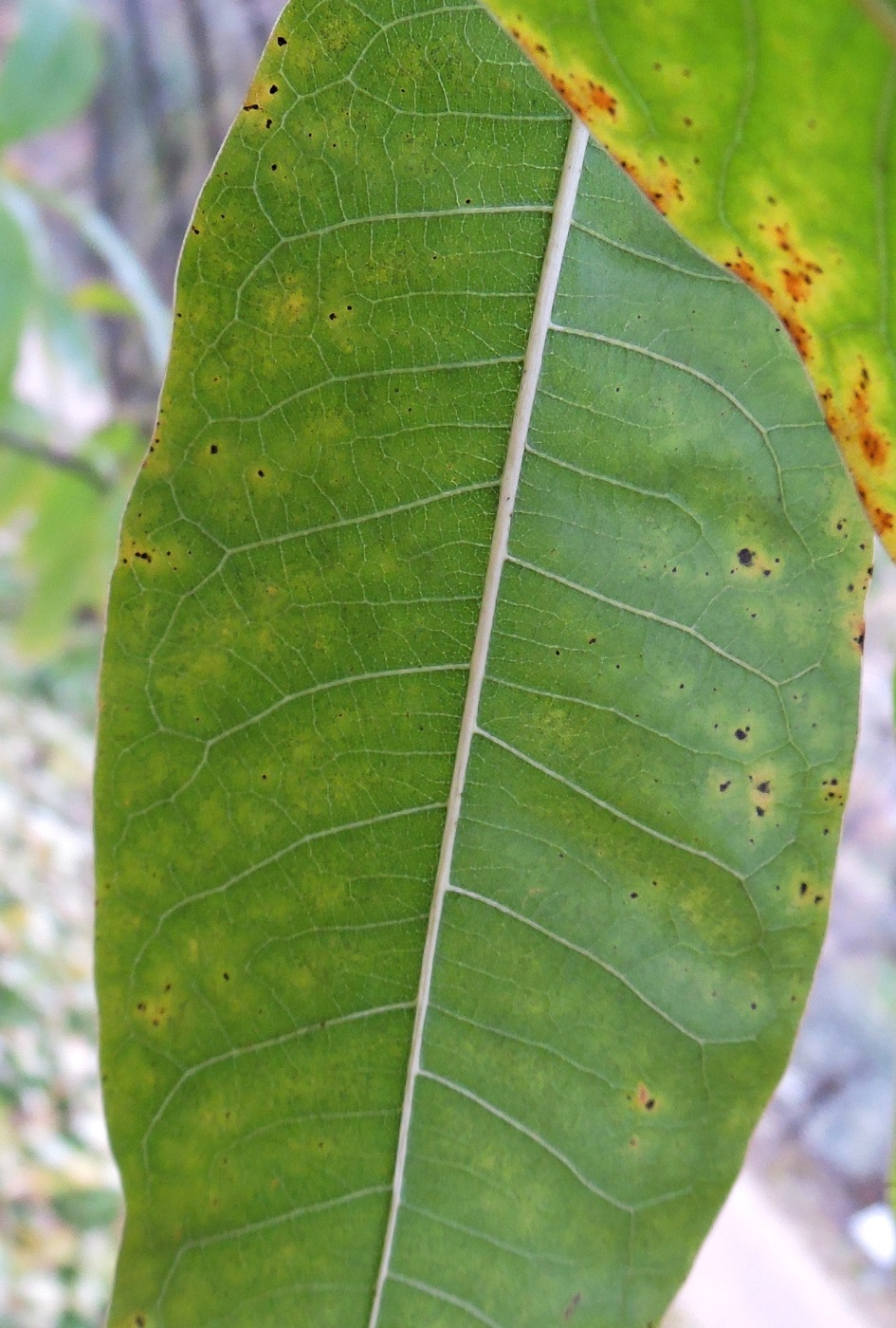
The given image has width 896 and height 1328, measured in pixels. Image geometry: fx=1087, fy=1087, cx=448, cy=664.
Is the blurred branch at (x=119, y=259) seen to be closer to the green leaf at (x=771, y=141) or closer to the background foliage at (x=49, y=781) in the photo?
the background foliage at (x=49, y=781)

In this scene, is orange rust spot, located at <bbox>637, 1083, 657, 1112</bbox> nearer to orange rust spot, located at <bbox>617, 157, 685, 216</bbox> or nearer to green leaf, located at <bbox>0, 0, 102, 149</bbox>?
orange rust spot, located at <bbox>617, 157, 685, 216</bbox>

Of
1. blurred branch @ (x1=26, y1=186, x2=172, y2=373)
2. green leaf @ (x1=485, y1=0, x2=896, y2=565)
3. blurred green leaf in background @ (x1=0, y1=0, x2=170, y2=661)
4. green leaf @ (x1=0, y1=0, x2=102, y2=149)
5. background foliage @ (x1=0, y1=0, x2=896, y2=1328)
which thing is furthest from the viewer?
background foliage @ (x1=0, y1=0, x2=896, y2=1328)

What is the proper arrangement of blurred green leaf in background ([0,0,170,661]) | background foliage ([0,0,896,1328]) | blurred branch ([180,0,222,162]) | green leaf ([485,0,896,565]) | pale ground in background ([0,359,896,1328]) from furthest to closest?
blurred branch ([180,0,222,162]), pale ground in background ([0,359,896,1328]), background foliage ([0,0,896,1328]), blurred green leaf in background ([0,0,170,661]), green leaf ([485,0,896,565])

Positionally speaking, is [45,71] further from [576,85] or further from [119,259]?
[576,85]

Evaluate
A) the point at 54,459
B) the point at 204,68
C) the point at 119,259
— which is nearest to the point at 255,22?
the point at 204,68

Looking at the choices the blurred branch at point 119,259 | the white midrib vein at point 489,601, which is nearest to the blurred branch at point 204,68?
the blurred branch at point 119,259

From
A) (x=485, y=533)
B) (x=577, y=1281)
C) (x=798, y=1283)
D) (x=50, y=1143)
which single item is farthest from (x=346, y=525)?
(x=798, y=1283)

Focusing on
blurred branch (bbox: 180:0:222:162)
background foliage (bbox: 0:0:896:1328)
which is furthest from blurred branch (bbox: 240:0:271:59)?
blurred branch (bbox: 180:0:222:162)
